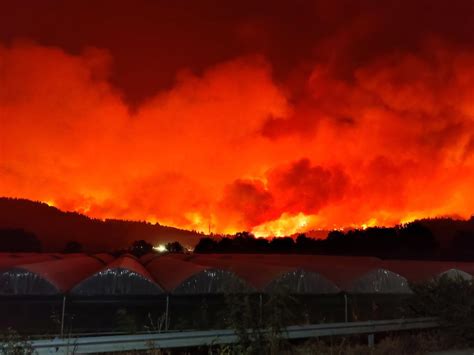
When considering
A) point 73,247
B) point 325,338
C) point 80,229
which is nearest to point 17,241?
point 73,247

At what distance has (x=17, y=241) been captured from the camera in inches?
1863

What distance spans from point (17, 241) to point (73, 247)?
568 centimetres

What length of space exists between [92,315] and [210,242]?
126 feet

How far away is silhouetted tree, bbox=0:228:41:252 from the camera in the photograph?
153 feet

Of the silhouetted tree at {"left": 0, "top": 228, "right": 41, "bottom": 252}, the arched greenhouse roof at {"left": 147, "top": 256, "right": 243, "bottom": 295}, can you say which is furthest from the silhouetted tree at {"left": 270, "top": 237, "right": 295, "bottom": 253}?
the arched greenhouse roof at {"left": 147, "top": 256, "right": 243, "bottom": 295}

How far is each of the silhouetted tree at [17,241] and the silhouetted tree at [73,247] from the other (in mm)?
3119

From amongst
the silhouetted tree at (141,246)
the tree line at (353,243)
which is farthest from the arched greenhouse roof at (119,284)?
the silhouetted tree at (141,246)

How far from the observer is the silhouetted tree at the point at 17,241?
46.7 m

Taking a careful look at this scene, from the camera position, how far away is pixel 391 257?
4369cm

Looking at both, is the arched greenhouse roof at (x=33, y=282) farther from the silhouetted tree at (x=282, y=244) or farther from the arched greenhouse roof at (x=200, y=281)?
the silhouetted tree at (x=282, y=244)

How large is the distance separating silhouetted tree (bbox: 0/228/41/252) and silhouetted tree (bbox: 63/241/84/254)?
3119mm

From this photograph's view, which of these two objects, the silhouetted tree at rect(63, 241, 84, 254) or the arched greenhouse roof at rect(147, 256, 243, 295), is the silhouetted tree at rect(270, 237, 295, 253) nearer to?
the silhouetted tree at rect(63, 241, 84, 254)

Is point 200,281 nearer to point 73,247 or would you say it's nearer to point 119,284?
point 119,284

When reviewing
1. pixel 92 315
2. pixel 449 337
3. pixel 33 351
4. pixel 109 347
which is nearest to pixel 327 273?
pixel 449 337
